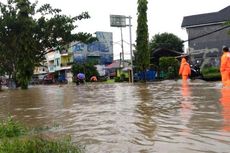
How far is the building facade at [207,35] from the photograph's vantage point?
44.8 m

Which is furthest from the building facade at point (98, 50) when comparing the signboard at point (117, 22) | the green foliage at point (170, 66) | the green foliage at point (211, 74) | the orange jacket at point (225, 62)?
the orange jacket at point (225, 62)

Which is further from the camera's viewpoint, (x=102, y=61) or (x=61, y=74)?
(x=61, y=74)

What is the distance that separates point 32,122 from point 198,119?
3.18 meters

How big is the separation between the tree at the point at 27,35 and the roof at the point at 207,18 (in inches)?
621

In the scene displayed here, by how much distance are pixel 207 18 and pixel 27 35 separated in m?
21.9

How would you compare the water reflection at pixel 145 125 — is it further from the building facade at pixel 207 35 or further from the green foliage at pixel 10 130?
the building facade at pixel 207 35

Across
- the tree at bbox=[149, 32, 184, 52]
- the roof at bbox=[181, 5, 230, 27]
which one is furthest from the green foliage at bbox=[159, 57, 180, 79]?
the tree at bbox=[149, 32, 184, 52]

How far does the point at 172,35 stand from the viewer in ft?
204

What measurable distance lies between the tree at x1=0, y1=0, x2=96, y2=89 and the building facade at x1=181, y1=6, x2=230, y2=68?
14.3m

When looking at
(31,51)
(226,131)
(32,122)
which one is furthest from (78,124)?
(31,51)

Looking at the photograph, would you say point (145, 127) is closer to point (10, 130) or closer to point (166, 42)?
point (10, 130)

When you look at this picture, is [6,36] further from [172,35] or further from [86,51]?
[86,51]

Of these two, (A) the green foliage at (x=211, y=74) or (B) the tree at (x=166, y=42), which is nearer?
(A) the green foliage at (x=211, y=74)

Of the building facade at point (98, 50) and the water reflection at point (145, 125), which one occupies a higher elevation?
the building facade at point (98, 50)
